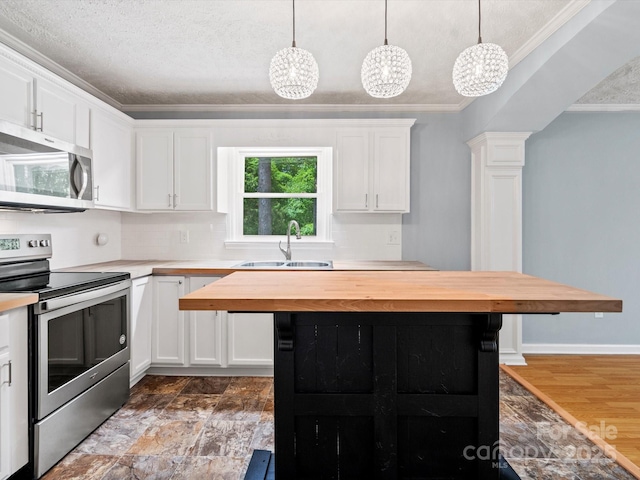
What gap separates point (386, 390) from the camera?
1.57 meters

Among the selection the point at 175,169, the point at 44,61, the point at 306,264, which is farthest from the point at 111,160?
the point at 306,264

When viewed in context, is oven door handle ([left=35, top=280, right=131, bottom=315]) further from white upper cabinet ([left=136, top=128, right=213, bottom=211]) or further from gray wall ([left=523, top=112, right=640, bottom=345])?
gray wall ([left=523, top=112, right=640, bottom=345])

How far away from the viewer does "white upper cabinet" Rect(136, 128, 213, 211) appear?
3406 millimetres

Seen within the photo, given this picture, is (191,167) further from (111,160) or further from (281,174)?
(281,174)

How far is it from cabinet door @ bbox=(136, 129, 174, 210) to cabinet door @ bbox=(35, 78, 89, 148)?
2.09 feet

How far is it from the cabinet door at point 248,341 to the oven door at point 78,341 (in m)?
0.77

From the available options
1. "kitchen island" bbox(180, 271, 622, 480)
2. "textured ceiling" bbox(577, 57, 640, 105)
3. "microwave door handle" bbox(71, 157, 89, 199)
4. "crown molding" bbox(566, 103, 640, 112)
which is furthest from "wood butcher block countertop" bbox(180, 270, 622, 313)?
"crown molding" bbox(566, 103, 640, 112)

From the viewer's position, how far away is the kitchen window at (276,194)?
3764 mm

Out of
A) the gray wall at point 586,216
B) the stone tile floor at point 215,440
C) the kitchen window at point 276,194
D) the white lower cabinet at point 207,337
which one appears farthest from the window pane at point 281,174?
the gray wall at point 586,216

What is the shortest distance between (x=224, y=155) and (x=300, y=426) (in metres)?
2.74

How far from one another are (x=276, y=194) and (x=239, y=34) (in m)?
1.60

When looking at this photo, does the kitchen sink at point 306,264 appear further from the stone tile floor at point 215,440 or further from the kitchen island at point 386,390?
the kitchen island at point 386,390

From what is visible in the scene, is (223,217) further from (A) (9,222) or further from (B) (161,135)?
(A) (9,222)

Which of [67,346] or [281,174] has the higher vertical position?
[281,174]
